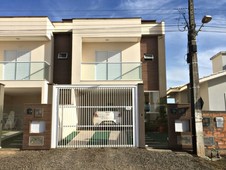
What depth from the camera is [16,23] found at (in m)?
16.7

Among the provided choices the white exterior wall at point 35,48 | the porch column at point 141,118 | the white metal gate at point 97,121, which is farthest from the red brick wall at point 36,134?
the white exterior wall at point 35,48

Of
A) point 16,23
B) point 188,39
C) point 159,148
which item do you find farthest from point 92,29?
point 159,148

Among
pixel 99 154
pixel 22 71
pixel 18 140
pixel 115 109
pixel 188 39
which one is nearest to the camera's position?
pixel 99 154

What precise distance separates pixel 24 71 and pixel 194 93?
35.9 feet

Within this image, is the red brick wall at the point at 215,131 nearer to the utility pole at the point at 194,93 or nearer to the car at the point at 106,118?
the utility pole at the point at 194,93

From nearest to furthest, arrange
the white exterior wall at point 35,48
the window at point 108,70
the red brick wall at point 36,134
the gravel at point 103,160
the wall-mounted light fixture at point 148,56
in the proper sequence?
1. the gravel at point 103,160
2. the red brick wall at point 36,134
3. the window at point 108,70
4. the white exterior wall at point 35,48
5. the wall-mounted light fixture at point 148,56

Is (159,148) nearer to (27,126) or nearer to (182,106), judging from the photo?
(182,106)

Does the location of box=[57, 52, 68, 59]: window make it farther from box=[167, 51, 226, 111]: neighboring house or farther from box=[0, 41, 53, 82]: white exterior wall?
box=[167, 51, 226, 111]: neighboring house

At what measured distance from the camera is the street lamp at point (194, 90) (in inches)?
354

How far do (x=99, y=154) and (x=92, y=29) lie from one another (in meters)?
10.3

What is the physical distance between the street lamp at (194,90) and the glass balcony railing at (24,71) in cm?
974

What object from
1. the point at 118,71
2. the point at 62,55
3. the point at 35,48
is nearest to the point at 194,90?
the point at 118,71

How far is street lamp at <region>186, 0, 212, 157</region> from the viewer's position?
8984 mm

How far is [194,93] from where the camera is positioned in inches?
365
